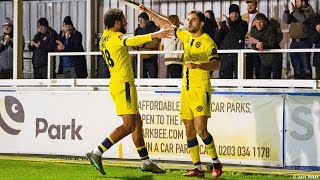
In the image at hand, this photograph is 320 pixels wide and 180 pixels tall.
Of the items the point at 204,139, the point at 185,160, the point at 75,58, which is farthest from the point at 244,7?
the point at 204,139

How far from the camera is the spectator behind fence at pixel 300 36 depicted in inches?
705

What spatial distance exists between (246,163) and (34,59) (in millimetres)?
6246

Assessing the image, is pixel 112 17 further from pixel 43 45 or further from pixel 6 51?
pixel 6 51

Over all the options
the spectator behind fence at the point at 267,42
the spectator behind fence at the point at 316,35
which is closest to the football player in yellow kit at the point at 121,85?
the spectator behind fence at the point at 267,42

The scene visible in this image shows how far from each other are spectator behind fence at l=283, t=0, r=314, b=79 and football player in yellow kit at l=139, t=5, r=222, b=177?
9.63ft

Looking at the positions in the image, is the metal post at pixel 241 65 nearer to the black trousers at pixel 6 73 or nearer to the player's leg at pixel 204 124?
the player's leg at pixel 204 124

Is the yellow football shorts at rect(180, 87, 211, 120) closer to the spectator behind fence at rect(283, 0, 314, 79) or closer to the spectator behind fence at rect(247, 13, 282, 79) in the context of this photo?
the spectator behind fence at rect(247, 13, 282, 79)

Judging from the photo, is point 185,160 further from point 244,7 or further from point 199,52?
point 244,7

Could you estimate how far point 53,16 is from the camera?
23.9m

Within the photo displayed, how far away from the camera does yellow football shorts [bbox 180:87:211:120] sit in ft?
50.8

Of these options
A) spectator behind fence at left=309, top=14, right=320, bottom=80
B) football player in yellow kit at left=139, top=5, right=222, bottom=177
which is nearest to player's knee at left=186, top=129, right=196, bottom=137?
football player in yellow kit at left=139, top=5, right=222, bottom=177

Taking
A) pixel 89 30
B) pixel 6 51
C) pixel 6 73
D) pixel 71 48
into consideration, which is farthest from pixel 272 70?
pixel 6 73

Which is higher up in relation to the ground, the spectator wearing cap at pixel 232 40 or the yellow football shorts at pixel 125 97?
the spectator wearing cap at pixel 232 40

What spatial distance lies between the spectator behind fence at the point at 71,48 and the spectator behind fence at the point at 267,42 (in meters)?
4.24
